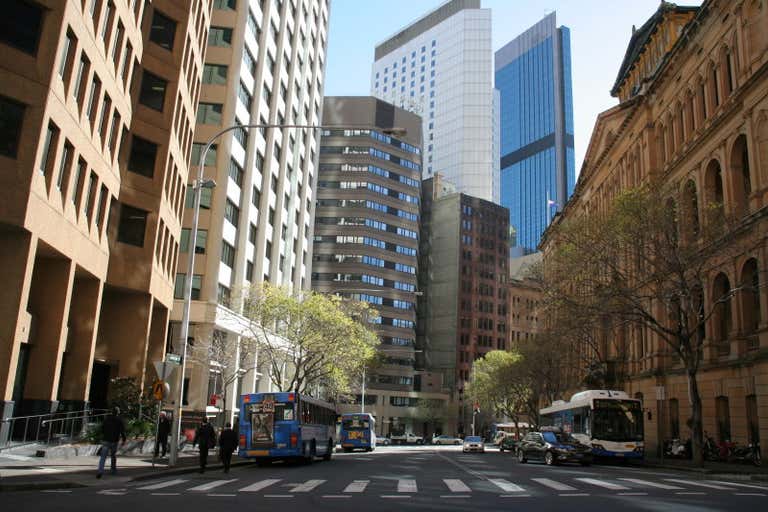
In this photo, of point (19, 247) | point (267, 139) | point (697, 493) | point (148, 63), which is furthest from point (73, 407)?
point (267, 139)

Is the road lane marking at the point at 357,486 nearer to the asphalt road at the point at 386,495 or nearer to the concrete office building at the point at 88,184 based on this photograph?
the asphalt road at the point at 386,495

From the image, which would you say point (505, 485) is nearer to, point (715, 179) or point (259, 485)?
point (259, 485)

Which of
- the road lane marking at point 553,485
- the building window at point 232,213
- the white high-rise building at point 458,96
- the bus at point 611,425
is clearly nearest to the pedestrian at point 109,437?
the road lane marking at point 553,485

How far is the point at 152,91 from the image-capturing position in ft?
118

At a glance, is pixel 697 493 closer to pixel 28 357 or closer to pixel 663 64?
pixel 28 357

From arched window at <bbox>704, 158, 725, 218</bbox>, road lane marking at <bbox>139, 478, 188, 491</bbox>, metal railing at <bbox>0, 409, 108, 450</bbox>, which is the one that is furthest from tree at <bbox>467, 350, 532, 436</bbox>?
road lane marking at <bbox>139, 478, 188, 491</bbox>

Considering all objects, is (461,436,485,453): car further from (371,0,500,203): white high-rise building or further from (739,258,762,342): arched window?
(371,0,500,203): white high-rise building

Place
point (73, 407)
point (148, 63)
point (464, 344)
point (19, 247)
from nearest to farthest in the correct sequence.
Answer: point (19, 247)
point (73, 407)
point (148, 63)
point (464, 344)

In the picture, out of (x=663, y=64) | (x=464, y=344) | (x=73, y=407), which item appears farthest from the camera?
(x=464, y=344)

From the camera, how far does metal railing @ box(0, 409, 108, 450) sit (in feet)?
73.2

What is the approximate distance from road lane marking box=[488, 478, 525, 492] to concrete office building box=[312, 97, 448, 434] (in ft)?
314

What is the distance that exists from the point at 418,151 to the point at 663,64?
279ft

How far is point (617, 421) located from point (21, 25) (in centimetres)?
3212

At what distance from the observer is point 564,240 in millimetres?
35625
